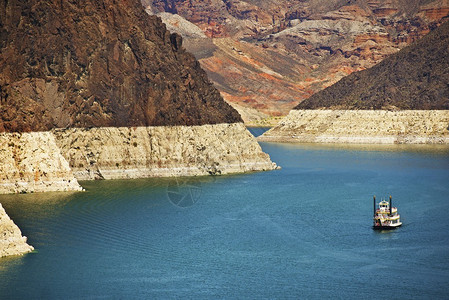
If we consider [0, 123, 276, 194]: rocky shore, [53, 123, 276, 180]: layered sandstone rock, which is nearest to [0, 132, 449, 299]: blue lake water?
[0, 123, 276, 194]: rocky shore

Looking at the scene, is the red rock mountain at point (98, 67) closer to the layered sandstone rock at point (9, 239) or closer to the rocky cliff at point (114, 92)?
the rocky cliff at point (114, 92)

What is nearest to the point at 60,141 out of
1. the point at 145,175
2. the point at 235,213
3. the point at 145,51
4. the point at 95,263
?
the point at 145,175

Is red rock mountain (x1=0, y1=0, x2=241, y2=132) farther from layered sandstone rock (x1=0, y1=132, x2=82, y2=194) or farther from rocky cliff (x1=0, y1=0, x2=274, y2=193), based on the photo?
layered sandstone rock (x1=0, y1=132, x2=82, y2=194)

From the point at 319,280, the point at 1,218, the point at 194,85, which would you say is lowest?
the point at 319,280

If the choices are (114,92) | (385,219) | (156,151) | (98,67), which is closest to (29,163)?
(156,151)

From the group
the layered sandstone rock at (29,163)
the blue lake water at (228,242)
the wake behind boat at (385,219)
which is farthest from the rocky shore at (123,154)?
the wake behind boat at (385,219)

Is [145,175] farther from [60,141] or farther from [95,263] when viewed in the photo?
[95,263]
